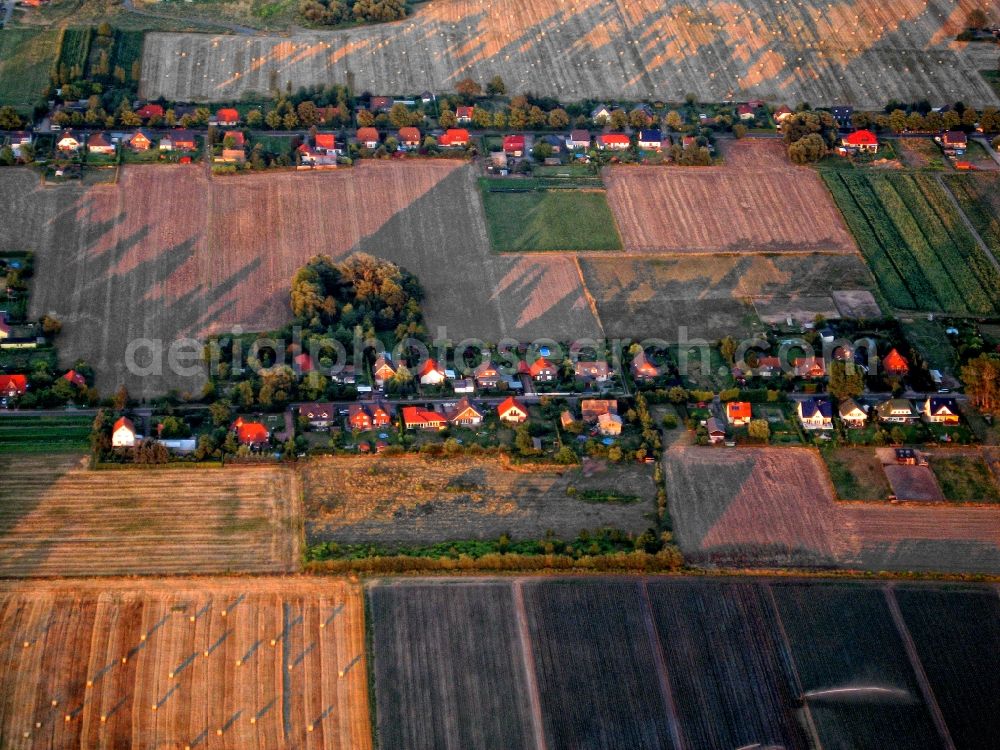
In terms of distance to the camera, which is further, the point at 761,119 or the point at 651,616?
the point at 761,119

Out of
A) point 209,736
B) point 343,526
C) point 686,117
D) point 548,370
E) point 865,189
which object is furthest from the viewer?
point 686,117

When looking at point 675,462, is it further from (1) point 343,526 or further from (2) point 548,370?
(1) point 343,526

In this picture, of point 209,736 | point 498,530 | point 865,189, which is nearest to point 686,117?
point 865,189

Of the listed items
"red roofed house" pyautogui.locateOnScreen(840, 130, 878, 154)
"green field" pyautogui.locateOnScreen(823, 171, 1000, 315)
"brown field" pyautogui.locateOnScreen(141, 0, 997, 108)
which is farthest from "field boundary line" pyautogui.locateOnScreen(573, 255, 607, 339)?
"red roofed house" pyautogui.locateOnScreen(840, 130, 878, 154)

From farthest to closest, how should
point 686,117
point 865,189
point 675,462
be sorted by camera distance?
1. point 686,117
2. point 865,189
3. point 675,462

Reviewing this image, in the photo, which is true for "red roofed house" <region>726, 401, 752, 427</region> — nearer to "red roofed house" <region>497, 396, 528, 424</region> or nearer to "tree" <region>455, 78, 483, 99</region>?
"red roofed house" <region>497, 396, 528, 424</region>

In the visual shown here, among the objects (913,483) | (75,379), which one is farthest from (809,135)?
(75,379)

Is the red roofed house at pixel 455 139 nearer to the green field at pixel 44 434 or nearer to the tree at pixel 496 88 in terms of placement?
the tree at pixel 496 88

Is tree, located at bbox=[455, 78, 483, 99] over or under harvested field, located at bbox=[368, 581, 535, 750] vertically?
over
